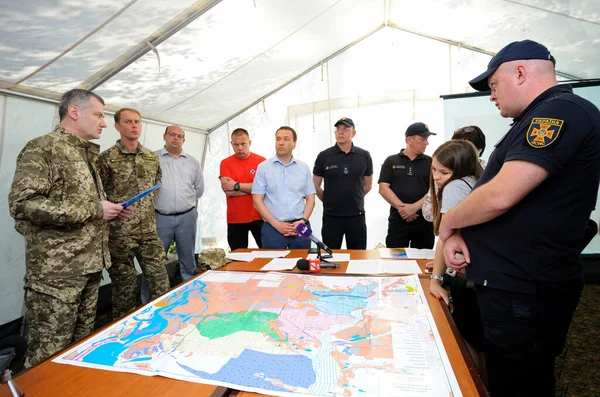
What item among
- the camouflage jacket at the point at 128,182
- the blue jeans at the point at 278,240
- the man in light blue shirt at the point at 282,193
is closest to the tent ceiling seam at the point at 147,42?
the camouflage jacket at the point at 128,182

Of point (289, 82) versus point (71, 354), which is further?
point (289, 82)

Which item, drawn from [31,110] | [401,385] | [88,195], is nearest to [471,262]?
[401,385]

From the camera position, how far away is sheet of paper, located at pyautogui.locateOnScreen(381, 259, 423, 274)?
65.9 inches

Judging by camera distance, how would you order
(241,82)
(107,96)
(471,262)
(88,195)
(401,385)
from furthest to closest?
(241,82), (107,96), (88,195), (471,262), (401,385)

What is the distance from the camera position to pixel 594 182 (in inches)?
38.2

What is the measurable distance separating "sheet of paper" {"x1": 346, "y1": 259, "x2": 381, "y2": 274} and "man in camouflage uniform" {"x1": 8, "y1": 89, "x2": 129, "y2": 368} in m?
1.28

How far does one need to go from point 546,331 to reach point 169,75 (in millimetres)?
3262

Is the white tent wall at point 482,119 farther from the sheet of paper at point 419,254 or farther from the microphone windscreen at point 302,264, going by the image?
the microphone windscreen at point 302,264

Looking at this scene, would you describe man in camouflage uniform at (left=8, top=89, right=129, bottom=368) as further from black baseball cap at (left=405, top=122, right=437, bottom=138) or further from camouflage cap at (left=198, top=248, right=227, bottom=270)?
black baseball cap at (left=405, top=122, right=437, bottom=138)

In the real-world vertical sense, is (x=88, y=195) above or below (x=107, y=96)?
A: below

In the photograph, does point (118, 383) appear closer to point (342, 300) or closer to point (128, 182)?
point (342, 300)

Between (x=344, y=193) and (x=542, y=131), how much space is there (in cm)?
210

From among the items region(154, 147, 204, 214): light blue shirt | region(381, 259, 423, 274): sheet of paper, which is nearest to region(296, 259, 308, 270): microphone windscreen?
region(381, 259, 423, 274): sheet of paper

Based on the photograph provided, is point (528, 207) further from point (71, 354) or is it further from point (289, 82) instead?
point (289, 82)
